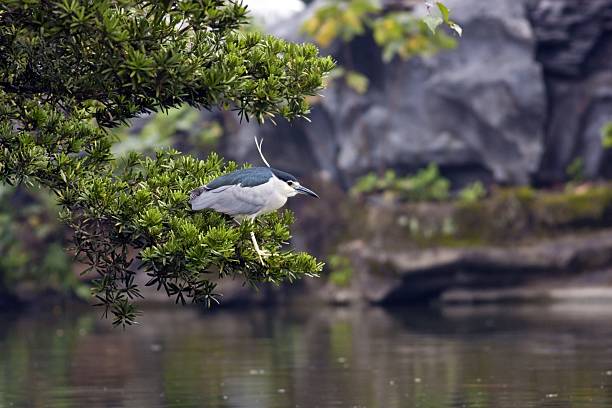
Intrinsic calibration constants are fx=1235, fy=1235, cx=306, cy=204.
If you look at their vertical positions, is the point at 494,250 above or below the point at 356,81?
below

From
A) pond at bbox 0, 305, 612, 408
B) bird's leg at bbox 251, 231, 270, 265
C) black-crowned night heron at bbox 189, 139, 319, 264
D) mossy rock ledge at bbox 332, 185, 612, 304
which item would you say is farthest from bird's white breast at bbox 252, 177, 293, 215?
mossy rock ledge at bbox 332, 185, 612, 304

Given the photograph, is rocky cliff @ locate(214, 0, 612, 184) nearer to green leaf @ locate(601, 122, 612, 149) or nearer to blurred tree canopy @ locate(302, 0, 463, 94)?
blurred tree canopy @ locate(302, 0, 463, 94)

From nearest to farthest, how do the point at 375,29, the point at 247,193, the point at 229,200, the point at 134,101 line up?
the point at 134,101, the point at 229,200, the point at 247,193, the point at 375,29

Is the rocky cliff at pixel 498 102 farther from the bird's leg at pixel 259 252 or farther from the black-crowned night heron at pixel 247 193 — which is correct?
the bird's leg at pixel 259 252

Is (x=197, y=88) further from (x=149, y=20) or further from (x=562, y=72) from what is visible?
(x=562, y=72)

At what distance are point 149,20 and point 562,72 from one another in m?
27.8

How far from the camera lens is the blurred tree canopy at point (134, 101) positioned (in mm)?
8422

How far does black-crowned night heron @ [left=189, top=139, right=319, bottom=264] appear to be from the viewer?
9391 millimetres

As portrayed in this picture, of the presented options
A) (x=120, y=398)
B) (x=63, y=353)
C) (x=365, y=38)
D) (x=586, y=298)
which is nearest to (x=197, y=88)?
(x=120, y=398)

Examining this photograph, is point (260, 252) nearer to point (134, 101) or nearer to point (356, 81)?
point (134, 101)

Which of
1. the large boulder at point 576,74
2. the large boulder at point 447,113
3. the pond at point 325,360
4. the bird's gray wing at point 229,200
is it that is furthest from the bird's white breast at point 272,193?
the large boulder at point 576,74

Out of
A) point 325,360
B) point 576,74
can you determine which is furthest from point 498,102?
point 325,360

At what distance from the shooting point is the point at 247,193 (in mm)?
9555

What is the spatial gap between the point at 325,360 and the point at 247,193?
10015mm
